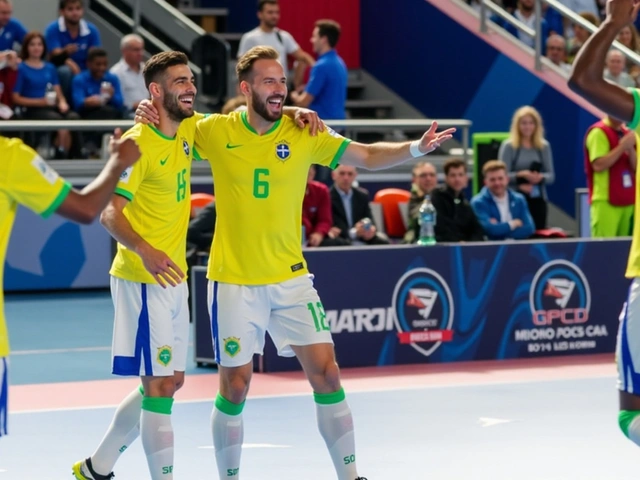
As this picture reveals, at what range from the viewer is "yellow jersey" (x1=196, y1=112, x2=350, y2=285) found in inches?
269

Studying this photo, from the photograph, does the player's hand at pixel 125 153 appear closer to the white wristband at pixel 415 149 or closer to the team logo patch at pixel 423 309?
the white wristband at pixel 415 149

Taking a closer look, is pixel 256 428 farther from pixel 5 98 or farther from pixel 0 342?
pixel 5 98

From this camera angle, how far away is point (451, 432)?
8.68 meters

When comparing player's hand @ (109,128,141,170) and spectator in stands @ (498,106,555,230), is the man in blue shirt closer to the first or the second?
spectator in stands @ (498,106,555,230)

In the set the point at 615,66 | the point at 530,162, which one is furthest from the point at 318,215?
the point at 615,66

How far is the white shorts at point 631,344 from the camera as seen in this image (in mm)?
5641

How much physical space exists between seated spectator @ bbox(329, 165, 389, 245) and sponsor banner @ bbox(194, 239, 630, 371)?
5.75 ft

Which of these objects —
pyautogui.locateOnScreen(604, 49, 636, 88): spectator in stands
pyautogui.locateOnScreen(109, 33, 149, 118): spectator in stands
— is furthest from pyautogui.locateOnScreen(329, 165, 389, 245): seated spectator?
pyautogui.locateOnScreen(604, 49, 636, 88): spectator in stands

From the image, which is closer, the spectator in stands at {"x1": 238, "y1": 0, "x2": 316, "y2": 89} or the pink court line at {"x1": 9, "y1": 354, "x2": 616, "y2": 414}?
the pink court line at {"x1": 9, "y1": 354, "x2": 616, "y2": 414}

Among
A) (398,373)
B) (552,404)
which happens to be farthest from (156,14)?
(552,404)

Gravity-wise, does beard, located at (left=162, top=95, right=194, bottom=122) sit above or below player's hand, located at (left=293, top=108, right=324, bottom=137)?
above

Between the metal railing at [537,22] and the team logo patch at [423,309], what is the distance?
5.88 meters

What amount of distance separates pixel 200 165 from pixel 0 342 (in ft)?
34.7

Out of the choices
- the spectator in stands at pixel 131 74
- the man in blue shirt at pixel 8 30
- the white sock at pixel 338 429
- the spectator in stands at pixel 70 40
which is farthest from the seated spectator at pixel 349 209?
the white sock at pixel 338 429
